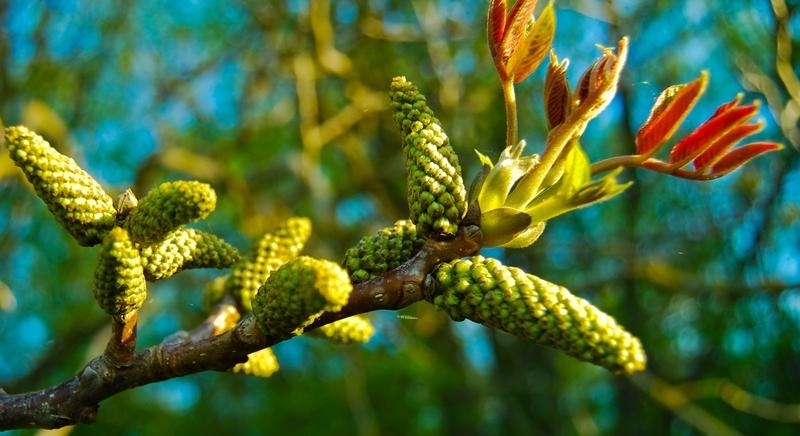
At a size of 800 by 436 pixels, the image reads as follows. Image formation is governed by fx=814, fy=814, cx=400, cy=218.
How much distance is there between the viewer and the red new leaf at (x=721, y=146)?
3.38 feet

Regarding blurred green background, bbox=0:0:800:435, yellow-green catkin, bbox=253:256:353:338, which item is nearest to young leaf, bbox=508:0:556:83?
yellow-green catkin, bbox=253:256:353:338

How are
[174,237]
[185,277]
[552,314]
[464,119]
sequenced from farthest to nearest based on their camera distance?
[464,119] → [185,277] → [174,237] → [552,314]

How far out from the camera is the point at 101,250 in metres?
0.92

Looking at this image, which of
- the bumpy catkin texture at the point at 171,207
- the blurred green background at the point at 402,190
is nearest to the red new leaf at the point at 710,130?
the bumpy catkin texture at the point at 171,207

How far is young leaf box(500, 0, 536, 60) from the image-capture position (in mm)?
1033

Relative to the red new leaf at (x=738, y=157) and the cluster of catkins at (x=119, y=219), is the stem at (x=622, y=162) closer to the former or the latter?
the red new leaf at (x=738, y=157)

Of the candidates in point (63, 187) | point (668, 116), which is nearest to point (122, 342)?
point (63, 187)

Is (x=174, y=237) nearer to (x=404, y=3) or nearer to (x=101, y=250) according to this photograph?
(x=101, y=250)

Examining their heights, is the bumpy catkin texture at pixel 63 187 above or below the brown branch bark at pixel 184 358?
above

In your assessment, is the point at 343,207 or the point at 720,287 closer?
the point at 720,287

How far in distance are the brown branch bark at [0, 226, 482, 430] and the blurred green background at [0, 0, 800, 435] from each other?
5.94 feet

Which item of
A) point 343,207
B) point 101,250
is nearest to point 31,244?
point 343,207

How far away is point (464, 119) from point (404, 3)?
3.30ft

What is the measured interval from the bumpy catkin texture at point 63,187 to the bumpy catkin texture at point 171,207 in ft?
0.23
